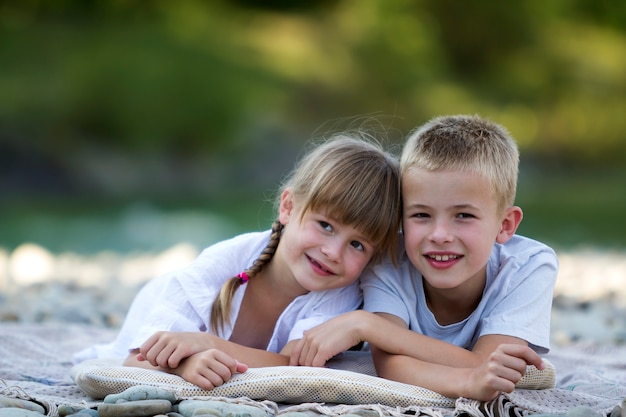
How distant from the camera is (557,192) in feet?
45.4

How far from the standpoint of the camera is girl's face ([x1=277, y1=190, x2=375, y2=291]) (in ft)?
7.08

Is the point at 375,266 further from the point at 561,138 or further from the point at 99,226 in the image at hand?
the point at 561,138

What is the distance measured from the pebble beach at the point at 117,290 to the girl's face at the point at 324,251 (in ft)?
4.67

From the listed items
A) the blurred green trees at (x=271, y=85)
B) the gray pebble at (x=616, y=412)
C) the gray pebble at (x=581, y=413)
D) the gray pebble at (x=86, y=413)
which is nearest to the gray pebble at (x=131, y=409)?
the gray pebble at (x=86, y=413)

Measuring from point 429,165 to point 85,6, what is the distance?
47.1 feet

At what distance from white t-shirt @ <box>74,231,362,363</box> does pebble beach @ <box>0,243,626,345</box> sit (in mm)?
1220

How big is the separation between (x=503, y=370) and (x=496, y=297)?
0.41 metres

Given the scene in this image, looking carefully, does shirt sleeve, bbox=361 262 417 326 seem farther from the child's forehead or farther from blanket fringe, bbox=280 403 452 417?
blanket fringe, bbox=280 403 452 417

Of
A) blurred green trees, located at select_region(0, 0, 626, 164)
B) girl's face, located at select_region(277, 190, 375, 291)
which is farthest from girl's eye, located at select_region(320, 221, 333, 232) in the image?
blurred green trees, located at select_region(0, 0, 626, 164)

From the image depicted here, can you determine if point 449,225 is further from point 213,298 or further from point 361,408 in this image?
point 213,298

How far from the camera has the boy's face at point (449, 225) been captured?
2061 mm

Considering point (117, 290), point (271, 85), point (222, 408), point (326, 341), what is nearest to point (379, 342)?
point (326, 341)

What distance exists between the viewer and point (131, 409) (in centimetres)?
167

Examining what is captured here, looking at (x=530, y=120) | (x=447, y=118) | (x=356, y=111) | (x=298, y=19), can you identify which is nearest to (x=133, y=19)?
(x=298, y=19)
